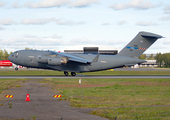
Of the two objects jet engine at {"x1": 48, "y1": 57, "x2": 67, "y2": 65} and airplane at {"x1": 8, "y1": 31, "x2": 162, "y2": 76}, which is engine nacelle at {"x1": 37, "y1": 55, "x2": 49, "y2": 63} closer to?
airplane at {"x1": 8, "y1": 31, "x2": 162, "y2": 76}

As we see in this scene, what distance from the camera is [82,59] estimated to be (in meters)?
39.3

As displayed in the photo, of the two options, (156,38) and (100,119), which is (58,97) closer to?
(100,119)

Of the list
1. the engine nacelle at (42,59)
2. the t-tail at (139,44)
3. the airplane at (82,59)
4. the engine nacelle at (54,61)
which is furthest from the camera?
the t-tail at (139,44)

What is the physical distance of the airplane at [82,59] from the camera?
38.7m

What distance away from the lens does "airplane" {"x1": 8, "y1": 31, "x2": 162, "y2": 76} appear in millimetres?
38688

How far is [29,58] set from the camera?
3916cm

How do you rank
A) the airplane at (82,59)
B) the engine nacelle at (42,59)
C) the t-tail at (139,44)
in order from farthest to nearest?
1. the t-tail at (139,44)
2. the airplane at (82,59)
3. the engine nacelle at (42,59)

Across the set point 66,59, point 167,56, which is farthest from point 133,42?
point 167,56

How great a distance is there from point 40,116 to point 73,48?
104m

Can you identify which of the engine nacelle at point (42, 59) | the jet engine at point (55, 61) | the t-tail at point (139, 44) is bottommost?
the jet engine at point (55, 61)

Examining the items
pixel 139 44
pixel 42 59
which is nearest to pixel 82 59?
pixel 42 59

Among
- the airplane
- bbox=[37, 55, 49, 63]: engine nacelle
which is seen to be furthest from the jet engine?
bbox=[37, 55, 49, 63]: engine nacelle

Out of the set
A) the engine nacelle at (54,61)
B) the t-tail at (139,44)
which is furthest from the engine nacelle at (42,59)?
the t-tail at (139,44)

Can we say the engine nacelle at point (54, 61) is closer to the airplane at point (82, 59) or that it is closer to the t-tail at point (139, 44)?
the airplane at point (82, 59)
